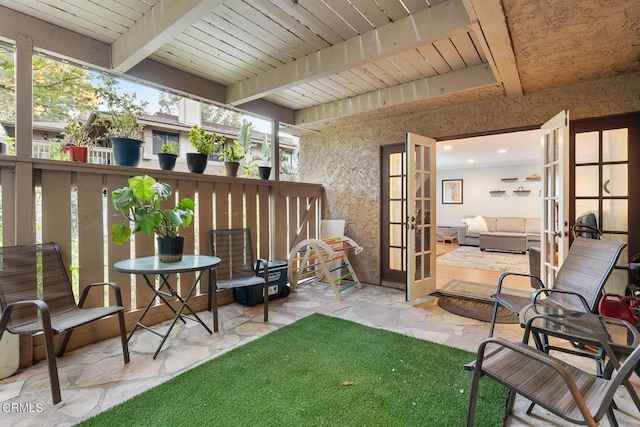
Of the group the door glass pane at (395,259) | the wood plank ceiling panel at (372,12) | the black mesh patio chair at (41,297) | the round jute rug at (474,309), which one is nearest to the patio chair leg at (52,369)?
the black mesh patio chair at (41,297)

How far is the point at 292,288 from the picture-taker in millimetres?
4160

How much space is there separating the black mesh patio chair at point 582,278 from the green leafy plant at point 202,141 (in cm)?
317

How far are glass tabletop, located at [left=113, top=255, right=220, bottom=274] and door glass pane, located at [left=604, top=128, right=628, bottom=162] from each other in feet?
13.2

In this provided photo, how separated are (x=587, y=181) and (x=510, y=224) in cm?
569

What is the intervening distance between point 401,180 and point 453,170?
21.5 feet

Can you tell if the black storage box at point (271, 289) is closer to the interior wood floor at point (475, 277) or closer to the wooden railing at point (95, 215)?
the wooden railing at point (95, 215)

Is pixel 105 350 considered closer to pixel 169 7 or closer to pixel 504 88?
pixel 169 7

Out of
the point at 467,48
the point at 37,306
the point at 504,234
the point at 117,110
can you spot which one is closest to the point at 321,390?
the point at 37,306

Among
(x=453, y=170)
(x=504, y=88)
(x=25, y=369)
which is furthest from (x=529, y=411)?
(x=453, y=170)

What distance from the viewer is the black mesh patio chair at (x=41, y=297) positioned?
1.87 metres

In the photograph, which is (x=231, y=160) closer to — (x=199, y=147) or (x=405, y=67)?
(x=199, y=147)

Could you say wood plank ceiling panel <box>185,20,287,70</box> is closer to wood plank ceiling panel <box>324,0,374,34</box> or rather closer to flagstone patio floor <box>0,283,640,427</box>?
wood plank ceiling panel <box>324,0,374,34</box>

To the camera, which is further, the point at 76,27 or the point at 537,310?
the point at 76,27

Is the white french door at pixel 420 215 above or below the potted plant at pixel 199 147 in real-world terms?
below
